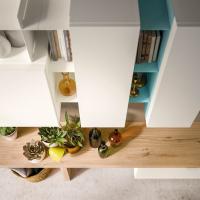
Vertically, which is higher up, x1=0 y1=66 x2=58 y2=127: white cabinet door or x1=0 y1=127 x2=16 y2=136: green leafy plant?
x1=0 y1=66 x2=58 y2=127: white cabinet door

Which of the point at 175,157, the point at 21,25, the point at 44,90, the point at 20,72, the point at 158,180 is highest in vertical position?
the point at 21,25

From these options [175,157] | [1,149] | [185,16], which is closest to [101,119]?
[175,157]

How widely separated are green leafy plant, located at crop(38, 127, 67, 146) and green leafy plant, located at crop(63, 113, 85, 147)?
0.11 ft

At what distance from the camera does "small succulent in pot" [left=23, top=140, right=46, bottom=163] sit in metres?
1.89

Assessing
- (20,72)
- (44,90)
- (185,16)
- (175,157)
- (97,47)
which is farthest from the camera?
(175,157)

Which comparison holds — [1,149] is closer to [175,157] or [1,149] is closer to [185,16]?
[175,157]

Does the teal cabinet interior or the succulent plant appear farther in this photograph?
the succulent plant

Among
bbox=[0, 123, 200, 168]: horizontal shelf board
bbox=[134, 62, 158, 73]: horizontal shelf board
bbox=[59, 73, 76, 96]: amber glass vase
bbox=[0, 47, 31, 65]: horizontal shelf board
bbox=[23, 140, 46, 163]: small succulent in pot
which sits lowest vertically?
bbox=[0, 123, 200, 168]: horizontal shelf board

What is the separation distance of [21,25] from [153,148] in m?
1.22

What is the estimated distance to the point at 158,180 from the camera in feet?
7.82

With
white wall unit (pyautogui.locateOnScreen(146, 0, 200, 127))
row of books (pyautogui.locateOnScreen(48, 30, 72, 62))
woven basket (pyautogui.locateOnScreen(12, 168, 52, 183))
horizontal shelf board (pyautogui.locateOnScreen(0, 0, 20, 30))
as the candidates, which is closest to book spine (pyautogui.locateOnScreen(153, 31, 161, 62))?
white wall unit (pyautogui.locateOnScreen(146, 0, 200, 127))

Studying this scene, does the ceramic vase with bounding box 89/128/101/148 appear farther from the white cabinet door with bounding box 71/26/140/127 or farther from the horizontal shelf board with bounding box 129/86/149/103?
the horizontal shelf board with bounding box 129/86/149/103

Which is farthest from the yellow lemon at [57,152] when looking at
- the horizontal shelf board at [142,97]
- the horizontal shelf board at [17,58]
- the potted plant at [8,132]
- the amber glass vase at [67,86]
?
the horizontal shelf board at [17,58]

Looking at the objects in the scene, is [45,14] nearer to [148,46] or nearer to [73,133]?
[148,46]
